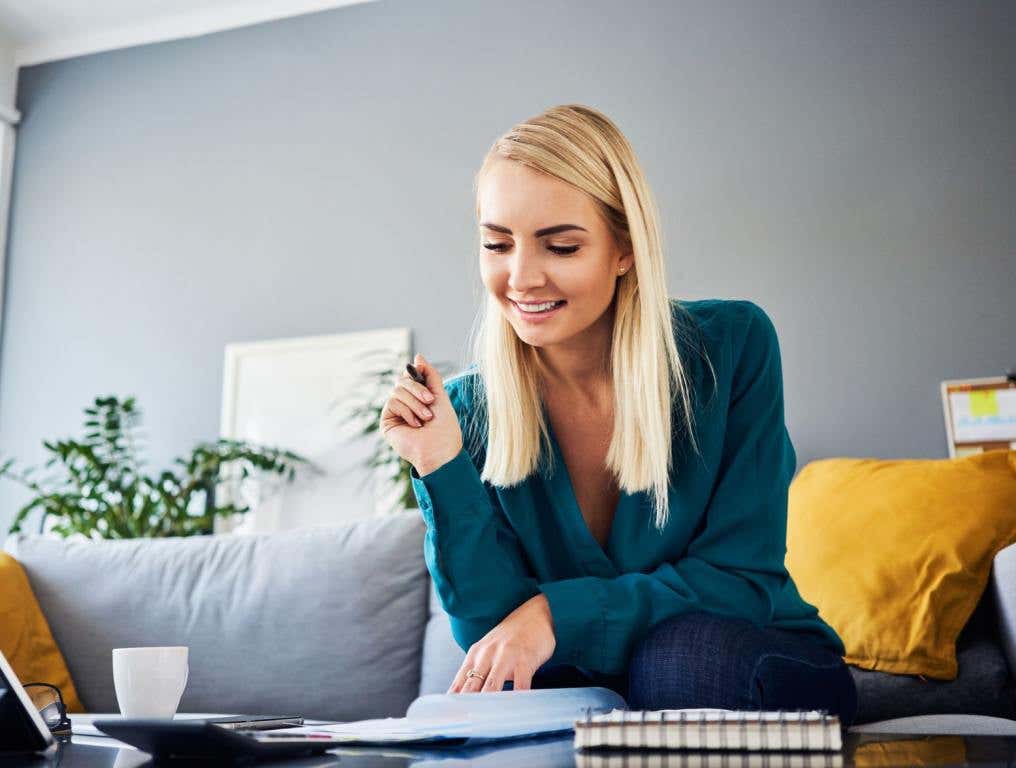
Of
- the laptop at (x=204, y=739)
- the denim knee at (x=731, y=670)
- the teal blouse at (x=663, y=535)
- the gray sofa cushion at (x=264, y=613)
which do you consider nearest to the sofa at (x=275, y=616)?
the gray sofa cushion at (x=264, y=613)

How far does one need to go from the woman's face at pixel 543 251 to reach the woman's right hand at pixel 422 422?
0.15 m

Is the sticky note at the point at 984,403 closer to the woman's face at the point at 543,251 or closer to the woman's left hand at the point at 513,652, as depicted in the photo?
the woman's face at the point at 543,251

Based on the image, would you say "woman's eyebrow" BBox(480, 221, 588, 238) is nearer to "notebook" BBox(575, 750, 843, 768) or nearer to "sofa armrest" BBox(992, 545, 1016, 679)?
"notebook" BBox(575, 750, 843, 768)

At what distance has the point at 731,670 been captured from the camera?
1057 millimetres

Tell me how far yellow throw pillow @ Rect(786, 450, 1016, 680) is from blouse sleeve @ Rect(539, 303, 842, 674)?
25.0 inches

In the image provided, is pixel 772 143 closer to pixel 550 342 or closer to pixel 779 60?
pixel 779 60

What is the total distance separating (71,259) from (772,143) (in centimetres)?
272

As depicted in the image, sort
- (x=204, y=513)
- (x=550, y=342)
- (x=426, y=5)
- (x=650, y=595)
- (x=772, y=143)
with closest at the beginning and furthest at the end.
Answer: (x=650, y=595) → (x=550, y=342) → (x=772, y=143) → (x=204, y=513) → (x=426, y=5)

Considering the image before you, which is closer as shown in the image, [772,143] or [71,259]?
[772,143]

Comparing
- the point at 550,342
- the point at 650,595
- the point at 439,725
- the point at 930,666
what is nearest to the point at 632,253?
the point at 550,342

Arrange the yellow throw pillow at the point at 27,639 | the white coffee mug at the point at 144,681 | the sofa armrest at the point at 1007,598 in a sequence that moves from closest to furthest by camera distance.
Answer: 1. the white coffee mug at the point at 144,681
2. the sofa armrest at the point at 1007,598
3. the yellow throw pillow at the point at 27,639

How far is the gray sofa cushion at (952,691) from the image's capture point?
1.82m

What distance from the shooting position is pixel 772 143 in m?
3.16

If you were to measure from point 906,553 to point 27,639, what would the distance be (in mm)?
1844
